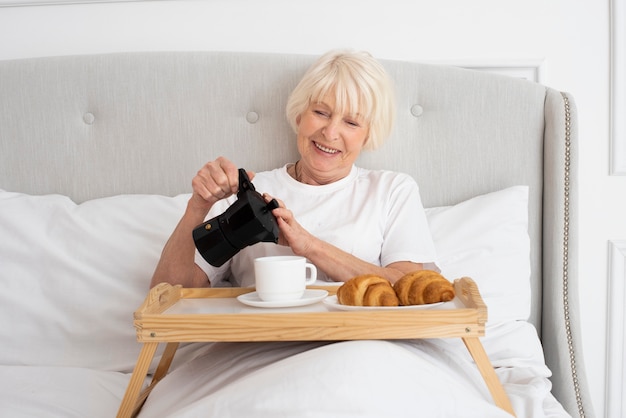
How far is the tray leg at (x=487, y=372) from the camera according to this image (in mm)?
1056

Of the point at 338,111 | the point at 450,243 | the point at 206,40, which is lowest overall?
the point at 450,243

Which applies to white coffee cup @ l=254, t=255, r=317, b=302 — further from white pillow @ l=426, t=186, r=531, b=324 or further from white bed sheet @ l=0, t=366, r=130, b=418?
white pillow @ l=426, t=186, r=531, b=324

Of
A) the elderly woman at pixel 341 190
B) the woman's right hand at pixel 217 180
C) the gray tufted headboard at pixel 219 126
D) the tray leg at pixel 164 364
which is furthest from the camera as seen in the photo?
the gray tufted headboard at pixel 219 126

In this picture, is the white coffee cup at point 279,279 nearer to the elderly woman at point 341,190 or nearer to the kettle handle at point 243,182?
the kettle handle at point 243,182

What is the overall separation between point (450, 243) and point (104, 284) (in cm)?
79

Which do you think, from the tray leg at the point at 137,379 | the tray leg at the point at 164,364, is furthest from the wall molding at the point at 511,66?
the tray leg at the point at 137,379

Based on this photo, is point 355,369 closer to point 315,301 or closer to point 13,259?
point 315,301

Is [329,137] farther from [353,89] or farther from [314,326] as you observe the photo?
[314,326]

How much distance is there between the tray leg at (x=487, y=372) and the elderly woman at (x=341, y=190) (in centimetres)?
37

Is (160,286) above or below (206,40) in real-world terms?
below

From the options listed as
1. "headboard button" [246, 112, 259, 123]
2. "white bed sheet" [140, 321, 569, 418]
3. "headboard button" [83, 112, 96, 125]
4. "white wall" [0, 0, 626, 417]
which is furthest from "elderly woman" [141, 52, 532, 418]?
"headboard button" [83, 112, 96, 125]

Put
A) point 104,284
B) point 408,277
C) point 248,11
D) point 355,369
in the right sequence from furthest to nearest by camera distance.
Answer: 1. point 248,11
2. point 104,284
3. point 408,277
4. point 355,369

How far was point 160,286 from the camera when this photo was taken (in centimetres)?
122

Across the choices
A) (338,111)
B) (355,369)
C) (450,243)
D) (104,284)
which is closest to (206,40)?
(338,111)
